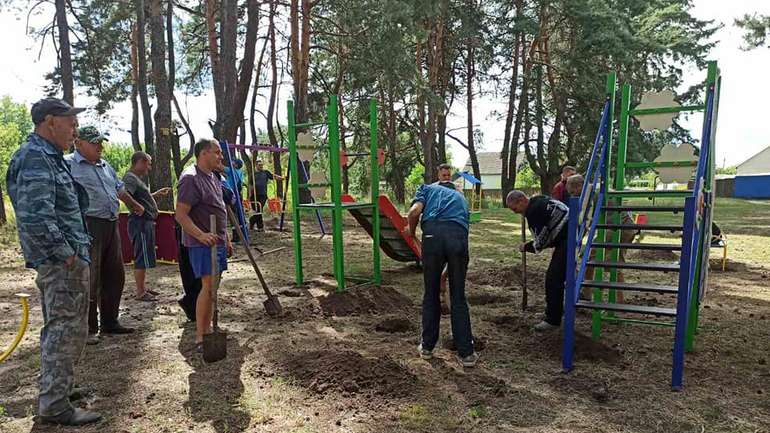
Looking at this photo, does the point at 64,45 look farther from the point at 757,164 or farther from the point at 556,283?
the point at 757,164

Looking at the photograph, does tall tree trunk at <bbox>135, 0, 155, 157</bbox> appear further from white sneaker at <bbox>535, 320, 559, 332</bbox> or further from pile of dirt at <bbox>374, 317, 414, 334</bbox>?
white sneaker at <bbox>535, 320, 559, 332</bbox>

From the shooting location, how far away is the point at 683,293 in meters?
3.68

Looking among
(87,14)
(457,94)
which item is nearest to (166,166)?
(87,14)

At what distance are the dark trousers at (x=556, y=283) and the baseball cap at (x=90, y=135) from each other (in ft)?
13.3

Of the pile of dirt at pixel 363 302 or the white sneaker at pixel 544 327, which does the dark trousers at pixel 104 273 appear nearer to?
the pile of dirt at pixel 363 302

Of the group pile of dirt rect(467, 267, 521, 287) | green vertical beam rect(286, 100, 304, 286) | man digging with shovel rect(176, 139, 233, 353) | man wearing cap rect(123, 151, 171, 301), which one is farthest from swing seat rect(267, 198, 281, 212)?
man digging with shovel rect(176, 139, 233, 353)

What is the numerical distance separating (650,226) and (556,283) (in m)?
1.04

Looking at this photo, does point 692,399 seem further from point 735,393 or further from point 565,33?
point 565,33

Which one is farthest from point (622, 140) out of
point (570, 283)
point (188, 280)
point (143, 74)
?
point (143, 74)

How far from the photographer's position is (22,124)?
212 ft

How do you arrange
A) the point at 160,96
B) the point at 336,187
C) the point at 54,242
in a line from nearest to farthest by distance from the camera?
the point at 54,242 → the point at 336,187 → the point at 160,96

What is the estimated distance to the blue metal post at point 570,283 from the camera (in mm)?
3924

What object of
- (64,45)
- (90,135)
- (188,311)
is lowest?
(188,311)

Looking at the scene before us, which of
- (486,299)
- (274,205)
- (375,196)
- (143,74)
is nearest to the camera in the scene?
(486,299)
